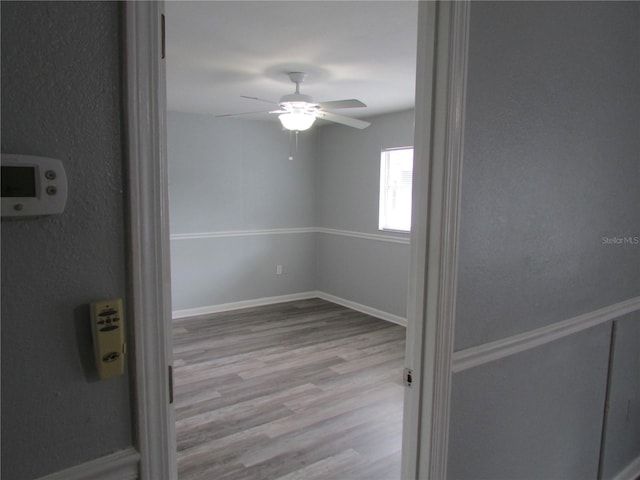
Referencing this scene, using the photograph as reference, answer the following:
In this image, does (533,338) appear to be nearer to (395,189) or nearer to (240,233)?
(395,189)

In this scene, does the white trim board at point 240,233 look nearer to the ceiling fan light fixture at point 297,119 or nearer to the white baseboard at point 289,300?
the white baseboard at point 289,300

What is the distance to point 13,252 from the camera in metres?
0.63

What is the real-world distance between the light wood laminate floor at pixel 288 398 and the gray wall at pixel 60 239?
1779mm

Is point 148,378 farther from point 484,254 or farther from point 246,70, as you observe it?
point 246,70

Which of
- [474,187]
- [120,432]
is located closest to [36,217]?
[120,432]

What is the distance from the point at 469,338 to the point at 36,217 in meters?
1.16

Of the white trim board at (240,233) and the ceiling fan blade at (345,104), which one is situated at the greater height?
the ceiling fan blade at (345,104)

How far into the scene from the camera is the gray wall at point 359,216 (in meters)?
4.80

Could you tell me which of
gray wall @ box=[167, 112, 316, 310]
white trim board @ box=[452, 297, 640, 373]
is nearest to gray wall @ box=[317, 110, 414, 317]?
gray wall @ box=[167, 112, 316, 310]

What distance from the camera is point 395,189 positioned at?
193 inches

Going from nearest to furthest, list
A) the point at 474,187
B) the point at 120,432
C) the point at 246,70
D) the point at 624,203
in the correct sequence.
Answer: the point at 120,432 → the point at 474,187 → the point at 624,203 → the point at 246,70

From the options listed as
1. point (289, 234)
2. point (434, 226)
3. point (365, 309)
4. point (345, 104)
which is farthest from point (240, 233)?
point (434, 226)

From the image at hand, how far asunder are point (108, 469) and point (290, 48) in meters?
2.52

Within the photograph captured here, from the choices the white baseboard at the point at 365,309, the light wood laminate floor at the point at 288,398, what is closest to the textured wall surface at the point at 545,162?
the light wood laminate floor at the point at 288,398
